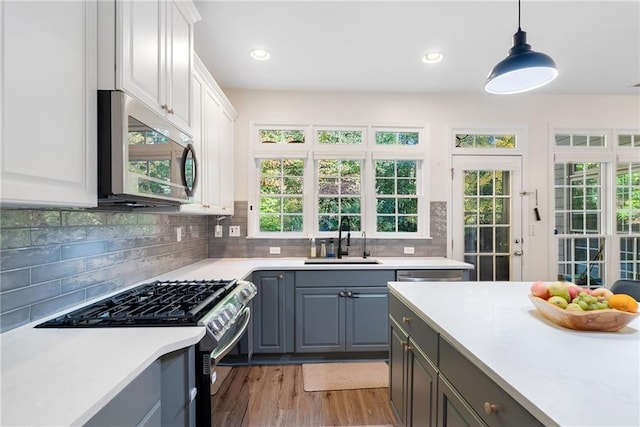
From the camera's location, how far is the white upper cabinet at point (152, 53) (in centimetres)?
115

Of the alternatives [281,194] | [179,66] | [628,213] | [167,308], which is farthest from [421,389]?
[628,213]

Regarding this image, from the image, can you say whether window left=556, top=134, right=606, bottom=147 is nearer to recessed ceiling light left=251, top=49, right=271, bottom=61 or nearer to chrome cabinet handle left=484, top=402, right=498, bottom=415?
recessed ceiling light left=251, top=49, right=271, bottom=61

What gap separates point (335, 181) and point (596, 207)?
309 centimetres

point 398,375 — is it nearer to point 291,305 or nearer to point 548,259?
point 291,305

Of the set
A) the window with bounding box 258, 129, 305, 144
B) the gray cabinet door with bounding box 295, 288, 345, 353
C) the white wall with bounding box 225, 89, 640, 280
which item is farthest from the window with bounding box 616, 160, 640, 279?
the window with bounding box 258, 129, 305, 144

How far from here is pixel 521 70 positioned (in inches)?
60.7

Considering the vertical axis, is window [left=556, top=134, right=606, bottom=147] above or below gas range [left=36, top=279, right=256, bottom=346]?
above

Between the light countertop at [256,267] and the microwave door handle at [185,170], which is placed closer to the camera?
the microwave door handle at [185,170]

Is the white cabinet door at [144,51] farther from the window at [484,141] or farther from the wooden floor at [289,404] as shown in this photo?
the window at [484,141]

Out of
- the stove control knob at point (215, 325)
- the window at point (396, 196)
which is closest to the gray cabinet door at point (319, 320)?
the window at point (396, 196)

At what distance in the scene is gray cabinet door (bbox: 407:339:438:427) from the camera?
1.27m

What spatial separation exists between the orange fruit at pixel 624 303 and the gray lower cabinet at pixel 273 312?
2.13 meters

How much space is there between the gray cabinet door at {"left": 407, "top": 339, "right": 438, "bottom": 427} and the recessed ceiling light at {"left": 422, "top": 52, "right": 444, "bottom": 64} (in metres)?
2.36

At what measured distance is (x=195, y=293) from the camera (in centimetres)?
164
